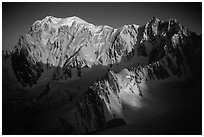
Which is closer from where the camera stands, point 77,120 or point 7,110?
point 77,120

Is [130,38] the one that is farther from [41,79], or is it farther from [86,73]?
[41,79]

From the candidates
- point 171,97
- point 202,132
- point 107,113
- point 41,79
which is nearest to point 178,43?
point 171,97

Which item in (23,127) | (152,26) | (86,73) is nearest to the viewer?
(23,127)

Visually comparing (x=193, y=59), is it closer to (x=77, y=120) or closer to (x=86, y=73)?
(x=77, y=120)

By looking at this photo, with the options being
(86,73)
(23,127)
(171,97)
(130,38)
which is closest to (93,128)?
(171,97)

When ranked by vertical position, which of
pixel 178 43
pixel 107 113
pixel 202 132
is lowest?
pixel 202 132

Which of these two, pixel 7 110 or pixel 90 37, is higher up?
pixel 90 37

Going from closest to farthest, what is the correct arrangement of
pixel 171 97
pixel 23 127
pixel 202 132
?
pixel 202 132
pixel 171 97
pixel 23 127
